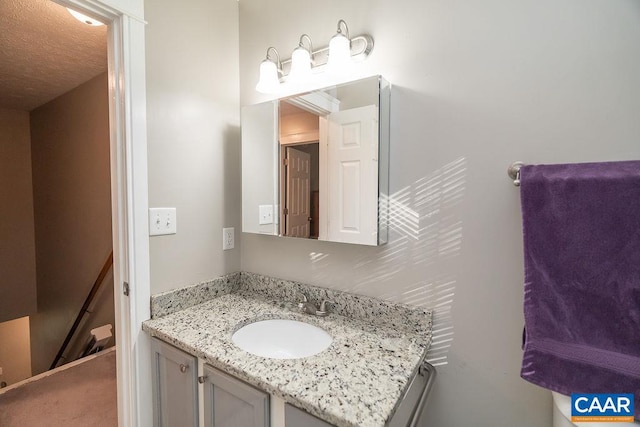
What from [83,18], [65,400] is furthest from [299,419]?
[65,400]

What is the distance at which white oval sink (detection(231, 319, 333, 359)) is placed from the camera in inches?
44.8

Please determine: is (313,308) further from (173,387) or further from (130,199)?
(130,199)

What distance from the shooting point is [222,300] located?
1.42 meters

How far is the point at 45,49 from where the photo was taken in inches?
75.2

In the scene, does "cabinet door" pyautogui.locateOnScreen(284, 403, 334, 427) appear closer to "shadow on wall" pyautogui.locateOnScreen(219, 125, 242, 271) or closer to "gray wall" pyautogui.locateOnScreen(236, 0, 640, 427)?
"gray wall" pyautogui.locateOnScreen(236, 0, 640, 427)

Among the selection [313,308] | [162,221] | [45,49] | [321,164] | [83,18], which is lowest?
[313,308]

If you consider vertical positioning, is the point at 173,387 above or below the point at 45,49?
below

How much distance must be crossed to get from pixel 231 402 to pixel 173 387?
1.17 feet

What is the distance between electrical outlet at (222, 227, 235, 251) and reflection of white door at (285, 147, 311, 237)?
0.38m

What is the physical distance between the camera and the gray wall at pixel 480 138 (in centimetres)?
79

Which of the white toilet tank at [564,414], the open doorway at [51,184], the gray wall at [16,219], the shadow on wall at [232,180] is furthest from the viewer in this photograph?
the gray wall at [16,219]

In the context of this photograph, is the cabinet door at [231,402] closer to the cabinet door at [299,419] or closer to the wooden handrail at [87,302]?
the cabinet door at [299,419]

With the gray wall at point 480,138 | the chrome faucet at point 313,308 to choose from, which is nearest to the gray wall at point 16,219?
the chrome faucet at point 313,308

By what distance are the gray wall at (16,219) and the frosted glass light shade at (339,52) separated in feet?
13.7
